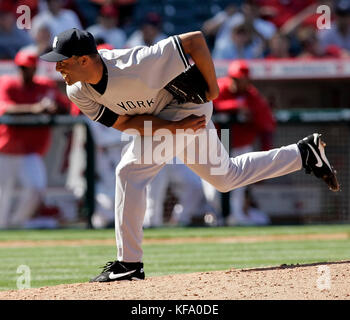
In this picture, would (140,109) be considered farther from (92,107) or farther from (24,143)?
(24,143)

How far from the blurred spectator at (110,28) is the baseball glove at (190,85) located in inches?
236

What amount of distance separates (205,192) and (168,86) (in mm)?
4633

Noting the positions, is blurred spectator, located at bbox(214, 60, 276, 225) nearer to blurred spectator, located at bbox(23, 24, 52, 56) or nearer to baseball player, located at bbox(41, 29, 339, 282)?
blurred spectator, located at bbox(23, 24, 52, 56)

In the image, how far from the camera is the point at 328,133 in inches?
387

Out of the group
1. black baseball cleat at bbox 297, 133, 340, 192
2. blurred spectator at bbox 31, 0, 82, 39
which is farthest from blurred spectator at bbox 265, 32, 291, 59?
black baseball cleat at bbox 297, 133, 340, 192

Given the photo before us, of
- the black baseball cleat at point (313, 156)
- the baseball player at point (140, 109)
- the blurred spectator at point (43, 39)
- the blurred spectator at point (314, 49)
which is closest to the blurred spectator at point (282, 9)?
the blurred spectator at point (314, 49)

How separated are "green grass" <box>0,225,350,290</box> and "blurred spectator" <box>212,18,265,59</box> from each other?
2887 mm

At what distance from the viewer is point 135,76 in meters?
4.88

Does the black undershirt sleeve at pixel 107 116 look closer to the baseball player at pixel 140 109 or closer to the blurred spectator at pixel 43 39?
the baseball player at pixel 140 109

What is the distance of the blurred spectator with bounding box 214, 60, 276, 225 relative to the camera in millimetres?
9453

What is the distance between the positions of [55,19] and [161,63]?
6.46 meters

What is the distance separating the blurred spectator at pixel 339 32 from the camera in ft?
37.7

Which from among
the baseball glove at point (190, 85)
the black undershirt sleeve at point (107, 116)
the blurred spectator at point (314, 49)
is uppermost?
the blurred spectator at point (314, 49)
